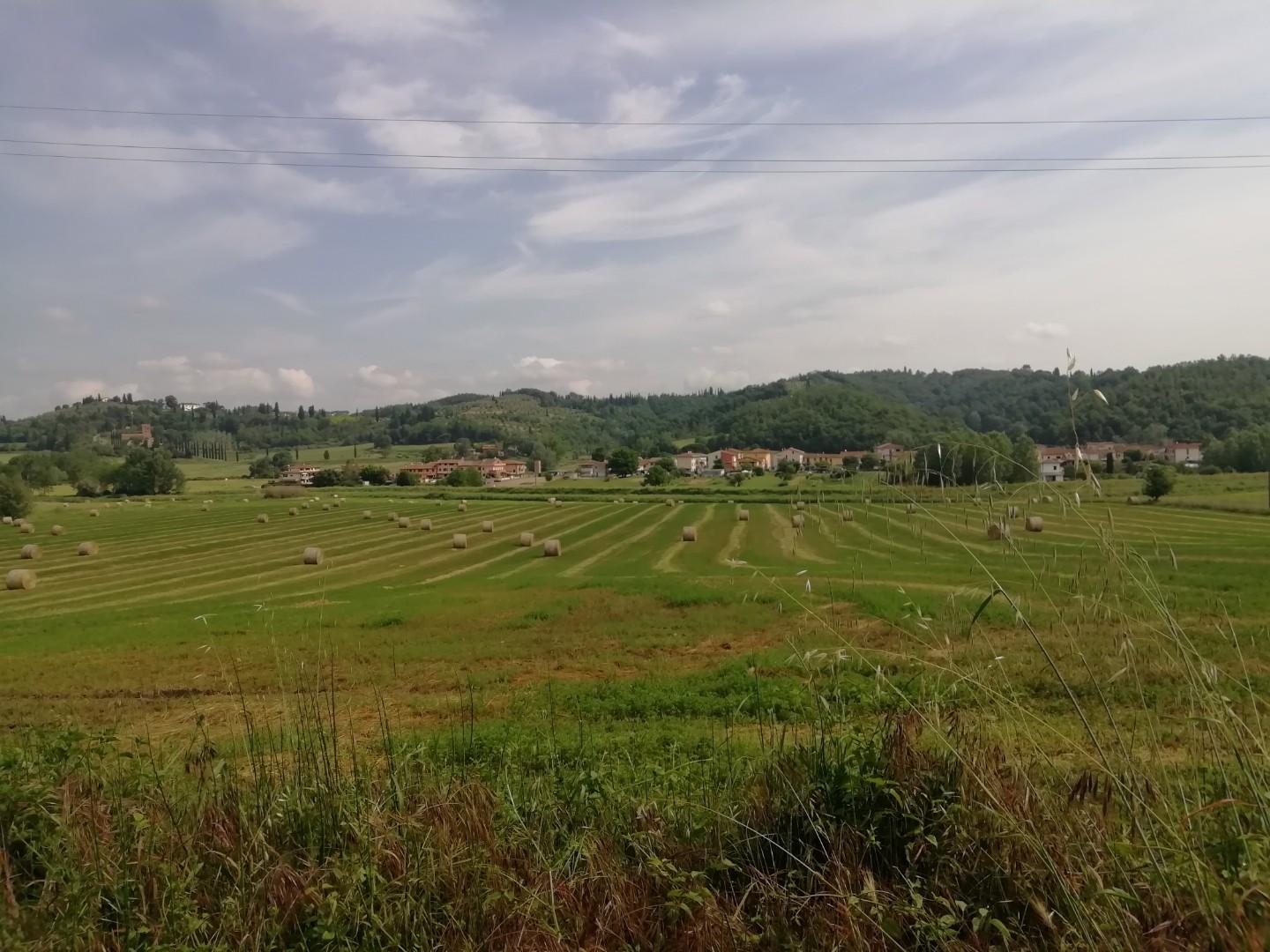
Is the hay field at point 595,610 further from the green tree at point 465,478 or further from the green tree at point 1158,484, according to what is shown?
the green tree at point 465,478

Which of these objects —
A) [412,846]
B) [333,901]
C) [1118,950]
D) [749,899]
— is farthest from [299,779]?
[1118,950]

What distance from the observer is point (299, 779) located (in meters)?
4.29

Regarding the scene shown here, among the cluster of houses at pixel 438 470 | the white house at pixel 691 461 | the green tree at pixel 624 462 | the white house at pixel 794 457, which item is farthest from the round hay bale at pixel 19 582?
the green tree at pixel 624 462

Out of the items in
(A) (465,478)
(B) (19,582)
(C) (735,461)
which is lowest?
(B) (19,582)

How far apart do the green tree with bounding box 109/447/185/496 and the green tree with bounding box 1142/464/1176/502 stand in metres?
113

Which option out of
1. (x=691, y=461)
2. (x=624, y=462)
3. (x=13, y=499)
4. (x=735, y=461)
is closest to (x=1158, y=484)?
(x=735, y=461)

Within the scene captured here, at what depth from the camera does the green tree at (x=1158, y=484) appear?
143 ft

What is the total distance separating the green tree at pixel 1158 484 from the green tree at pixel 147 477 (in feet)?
370

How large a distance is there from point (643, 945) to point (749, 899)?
591 millimetres

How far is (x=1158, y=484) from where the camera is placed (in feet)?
146

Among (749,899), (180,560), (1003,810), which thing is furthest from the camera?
(180,560)

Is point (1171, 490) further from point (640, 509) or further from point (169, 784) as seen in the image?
point (169, 784)

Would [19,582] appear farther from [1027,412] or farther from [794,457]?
[1027,412]

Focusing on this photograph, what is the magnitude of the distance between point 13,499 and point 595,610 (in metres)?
71.9
